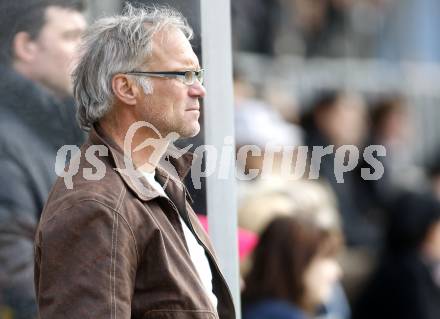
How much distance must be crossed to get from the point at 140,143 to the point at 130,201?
19 centimetres

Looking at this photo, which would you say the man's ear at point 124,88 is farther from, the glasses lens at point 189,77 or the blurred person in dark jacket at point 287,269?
the blurred person in dark jacket at point 287,269

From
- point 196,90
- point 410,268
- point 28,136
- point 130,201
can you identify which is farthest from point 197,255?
point 410,268

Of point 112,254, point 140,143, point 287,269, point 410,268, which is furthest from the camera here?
point 410,268

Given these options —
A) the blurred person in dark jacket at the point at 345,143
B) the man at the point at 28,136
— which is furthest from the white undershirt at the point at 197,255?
the blurred person in dark jacket at the point at 345,143

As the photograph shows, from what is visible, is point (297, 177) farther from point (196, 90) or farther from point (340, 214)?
point (196, 90)

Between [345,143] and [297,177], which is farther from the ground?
[297,177]

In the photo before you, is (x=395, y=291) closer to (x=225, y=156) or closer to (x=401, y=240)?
(x=401, y=240)

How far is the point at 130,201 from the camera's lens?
2279 millimetres

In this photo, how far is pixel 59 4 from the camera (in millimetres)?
3113

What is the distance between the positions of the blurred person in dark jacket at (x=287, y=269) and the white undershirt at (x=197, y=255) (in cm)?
167

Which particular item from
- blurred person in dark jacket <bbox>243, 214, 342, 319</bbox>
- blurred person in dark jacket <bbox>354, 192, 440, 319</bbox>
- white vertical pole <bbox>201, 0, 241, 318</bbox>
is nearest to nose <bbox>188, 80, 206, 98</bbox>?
white vertical pole <bbox>201, 0, 241, 318</bbox>

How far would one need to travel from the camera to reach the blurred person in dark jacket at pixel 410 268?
5508 mm

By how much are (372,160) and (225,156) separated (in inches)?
153

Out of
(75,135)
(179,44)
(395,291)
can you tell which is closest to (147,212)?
(179,44)
